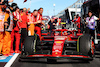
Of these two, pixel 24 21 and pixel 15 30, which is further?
pixel 24 21

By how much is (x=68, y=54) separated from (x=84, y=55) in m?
0.42

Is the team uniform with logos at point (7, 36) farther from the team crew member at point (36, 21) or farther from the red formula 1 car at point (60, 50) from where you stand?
the team crew member at point (36, 21)

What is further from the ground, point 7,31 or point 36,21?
point 36,21

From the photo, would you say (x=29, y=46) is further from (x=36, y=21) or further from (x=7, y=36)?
(x=36, y=21)

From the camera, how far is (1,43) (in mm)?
7254

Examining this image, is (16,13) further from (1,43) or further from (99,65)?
(99,65)

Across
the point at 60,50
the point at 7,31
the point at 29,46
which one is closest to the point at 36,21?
the point at 7,31

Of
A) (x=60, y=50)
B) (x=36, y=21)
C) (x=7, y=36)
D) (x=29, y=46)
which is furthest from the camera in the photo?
(x=36, y=21)

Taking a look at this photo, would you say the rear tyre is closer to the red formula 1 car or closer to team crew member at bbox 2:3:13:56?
the red formula 1 car

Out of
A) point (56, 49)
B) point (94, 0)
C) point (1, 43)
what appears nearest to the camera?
point (56, 49)

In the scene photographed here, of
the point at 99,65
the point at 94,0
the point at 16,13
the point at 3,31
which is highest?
the point at 94,0

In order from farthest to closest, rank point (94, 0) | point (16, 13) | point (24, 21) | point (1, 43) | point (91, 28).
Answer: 1. point (94, 0)
2. point (91, 28)
3. point (24, 21)
4. point (16, 13)
5. point (1, 43)

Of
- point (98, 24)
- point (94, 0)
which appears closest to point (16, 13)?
point (98, 24)

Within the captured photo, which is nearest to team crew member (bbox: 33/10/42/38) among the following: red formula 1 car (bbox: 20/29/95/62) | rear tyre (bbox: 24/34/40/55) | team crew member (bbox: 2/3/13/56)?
team crew member (bbox: 2/3/13/56)
